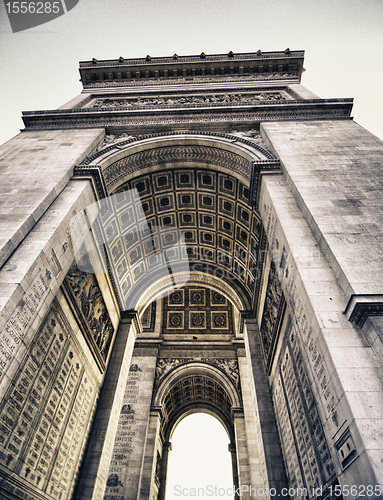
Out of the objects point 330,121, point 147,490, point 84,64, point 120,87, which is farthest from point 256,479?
point 84,64

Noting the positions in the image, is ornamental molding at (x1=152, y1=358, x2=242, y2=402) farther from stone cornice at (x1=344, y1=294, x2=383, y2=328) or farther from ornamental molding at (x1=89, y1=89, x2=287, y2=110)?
ornamental molding at (x1=89, y1=89, x2=287, y2=110)

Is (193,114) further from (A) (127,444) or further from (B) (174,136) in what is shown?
(A) (127,444)

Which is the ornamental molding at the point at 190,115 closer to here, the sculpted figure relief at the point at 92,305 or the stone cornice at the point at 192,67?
the stone cornice at the point at 192,67

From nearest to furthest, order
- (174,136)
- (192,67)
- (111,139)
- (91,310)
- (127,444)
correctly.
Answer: (91,310) < (174,136) < (111,139) < (127,444) < (192,67)

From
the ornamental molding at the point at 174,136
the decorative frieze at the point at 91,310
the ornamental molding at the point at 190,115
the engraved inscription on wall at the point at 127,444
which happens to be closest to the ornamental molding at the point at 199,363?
the engraved inscription on wall at the point at 127,444

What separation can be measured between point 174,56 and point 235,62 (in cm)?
354

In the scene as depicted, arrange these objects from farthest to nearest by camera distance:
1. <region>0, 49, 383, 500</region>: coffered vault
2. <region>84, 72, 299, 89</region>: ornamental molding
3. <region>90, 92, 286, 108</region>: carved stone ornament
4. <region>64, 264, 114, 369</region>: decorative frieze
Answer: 1. <region>84, 72, 299, 89</region>: ornamental molding
2. <region>90, 92, 286, 108</region>: carved stone ornament
3. <region>64, 264, 114, 369</region>: decorative frieze
4. <region>0, 49, 383, 500</region>: coffered vault

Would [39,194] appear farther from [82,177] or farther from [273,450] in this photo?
[273,450]

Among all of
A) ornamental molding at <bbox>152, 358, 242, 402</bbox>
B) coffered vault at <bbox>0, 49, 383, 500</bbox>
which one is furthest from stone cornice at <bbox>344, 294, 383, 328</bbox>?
ornamental molding at <bbox>152, 358, 242, 402</bbox>

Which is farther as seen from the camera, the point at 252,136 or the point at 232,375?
the point at 232,375

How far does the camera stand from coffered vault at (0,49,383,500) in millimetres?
5785

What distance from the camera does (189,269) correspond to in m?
15.5

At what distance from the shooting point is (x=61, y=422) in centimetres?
809

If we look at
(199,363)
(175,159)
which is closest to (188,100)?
(175,159)
